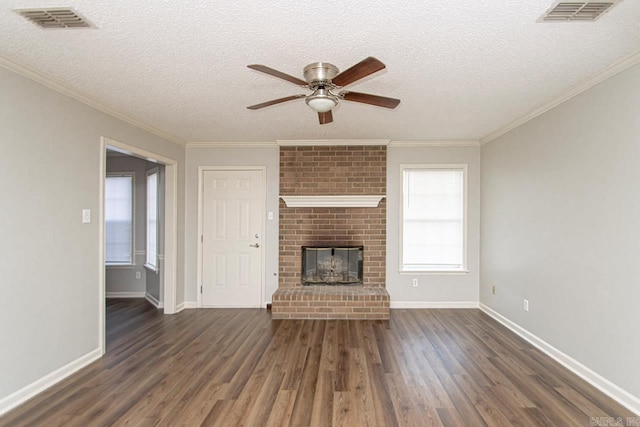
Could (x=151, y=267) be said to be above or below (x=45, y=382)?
above

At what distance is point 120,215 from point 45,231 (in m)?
3.01

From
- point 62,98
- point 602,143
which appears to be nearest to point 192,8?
point 62,98

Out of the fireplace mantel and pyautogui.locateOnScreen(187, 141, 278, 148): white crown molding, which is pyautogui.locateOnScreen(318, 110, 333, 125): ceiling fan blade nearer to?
the fireplace mantel

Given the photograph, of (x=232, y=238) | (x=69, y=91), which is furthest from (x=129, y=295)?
(x=69, y=91)

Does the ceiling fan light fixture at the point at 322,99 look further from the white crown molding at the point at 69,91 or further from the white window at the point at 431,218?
the white window at the point at 431,218

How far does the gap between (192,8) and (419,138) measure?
3.44 metres

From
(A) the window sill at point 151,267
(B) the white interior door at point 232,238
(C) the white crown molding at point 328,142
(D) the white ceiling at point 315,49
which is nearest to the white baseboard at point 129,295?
(A) the window sill at point 151,267

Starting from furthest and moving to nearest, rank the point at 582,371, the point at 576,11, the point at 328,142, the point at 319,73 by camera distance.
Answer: the point at 328,142 < the point at 582,371 < the point at 319,73 < the point at 576,11

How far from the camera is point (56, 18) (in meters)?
1.76

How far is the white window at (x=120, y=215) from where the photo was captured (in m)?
5.22

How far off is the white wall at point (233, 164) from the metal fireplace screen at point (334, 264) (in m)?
0.51

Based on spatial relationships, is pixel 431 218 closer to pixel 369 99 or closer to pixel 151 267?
pixel 369 99

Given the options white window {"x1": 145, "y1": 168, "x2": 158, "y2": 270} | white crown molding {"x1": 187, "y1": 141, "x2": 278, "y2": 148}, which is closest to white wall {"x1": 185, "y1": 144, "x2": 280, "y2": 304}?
white crown molding {"x1": 187, "y1": 141, "x2": 278, "y2": 148}

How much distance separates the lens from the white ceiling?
1691 millimetres
